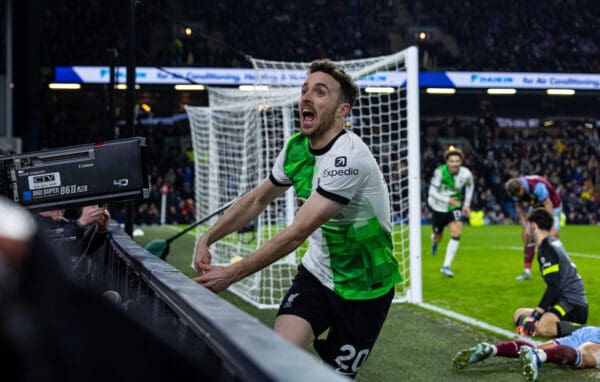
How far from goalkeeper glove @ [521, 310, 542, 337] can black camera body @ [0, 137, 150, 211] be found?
4459 mm

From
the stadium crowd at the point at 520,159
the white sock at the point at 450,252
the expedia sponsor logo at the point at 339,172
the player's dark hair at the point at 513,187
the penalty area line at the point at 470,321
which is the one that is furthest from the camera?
the stadium crowd at the point at 520,159

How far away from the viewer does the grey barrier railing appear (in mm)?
936

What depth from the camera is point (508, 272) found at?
1148 cm

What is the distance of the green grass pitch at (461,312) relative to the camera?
5117 mm

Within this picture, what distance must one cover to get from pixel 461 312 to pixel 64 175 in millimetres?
5781

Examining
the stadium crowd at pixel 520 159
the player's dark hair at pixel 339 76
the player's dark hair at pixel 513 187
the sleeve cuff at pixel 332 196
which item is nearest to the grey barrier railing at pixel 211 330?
the sleeve cuff at pixel 332 196

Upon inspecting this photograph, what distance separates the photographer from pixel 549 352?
499 cm

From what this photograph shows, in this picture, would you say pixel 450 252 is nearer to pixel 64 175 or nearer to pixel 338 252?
pixel 338 252

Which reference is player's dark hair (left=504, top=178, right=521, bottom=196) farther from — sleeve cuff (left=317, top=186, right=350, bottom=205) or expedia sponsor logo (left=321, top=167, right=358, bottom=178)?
sleeve cuff (left=317, top=186, right=350, bottom=205)

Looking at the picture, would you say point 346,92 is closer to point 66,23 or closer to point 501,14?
point 66,23

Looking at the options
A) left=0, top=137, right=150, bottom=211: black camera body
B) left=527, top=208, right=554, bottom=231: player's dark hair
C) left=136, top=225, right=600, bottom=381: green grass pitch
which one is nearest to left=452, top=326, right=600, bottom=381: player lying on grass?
left=136, top=225, right=600, bottom=381: green grass pitch

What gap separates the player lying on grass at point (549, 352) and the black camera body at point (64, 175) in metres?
3.16

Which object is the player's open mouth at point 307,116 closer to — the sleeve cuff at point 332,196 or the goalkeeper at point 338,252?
the goalkeeper at point 338,252

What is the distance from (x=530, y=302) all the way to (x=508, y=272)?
119 inches
